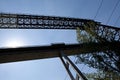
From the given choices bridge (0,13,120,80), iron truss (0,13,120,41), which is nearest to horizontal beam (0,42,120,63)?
bridge (0,13,120,80)

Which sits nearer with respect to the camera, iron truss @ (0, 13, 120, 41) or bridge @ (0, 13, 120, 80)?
bridge @ (0, 13, 120, 80)

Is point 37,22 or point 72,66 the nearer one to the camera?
point 72,66

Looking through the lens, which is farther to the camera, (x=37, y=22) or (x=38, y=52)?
(x=37, y=22)

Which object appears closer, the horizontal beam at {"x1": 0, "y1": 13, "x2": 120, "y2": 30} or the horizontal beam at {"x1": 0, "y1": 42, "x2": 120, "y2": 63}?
the horizontal beam at {"x1": 0, "y1": 42, "x2": 120, "y2": 63}

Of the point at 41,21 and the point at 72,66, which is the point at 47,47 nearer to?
the point at 72,66

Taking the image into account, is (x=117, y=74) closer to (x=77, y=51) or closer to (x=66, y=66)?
(x=77, y=51)

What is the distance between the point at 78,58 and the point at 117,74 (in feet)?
9.06

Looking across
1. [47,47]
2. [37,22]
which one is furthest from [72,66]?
[37,22]

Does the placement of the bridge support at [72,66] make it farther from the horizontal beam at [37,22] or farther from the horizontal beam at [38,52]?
the horizontal beam at [37,22]

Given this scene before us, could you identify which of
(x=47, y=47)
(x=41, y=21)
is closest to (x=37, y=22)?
(x=41, y=21)

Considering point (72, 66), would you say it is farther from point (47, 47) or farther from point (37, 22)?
point (37, 22)

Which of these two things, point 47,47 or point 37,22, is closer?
point 47,47

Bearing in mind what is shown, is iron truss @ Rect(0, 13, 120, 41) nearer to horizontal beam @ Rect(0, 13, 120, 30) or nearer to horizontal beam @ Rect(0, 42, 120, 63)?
horizontal beam @ Rect(0, 13, 120, 30)

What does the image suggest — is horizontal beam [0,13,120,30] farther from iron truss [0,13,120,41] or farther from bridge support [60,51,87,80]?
bridge support [60,51,87,80]
